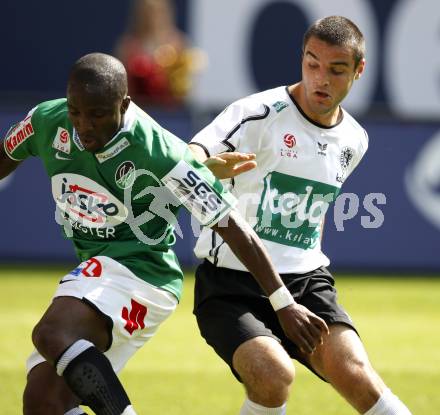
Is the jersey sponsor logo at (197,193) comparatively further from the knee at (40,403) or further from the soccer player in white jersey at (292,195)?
the knee at (40,403)

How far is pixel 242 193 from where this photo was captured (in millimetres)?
6047

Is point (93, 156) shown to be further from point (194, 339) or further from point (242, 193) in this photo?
point (194, 339)

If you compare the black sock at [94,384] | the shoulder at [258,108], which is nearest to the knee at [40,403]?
the black sock at [94,384]

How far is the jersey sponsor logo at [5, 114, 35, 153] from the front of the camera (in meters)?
5.75

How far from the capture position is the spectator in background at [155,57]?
47.6ft

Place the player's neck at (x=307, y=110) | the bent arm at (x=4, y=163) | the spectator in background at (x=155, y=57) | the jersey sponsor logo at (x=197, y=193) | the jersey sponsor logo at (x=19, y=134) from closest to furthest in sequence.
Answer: the jersey sponsor logo at (x=197, y=193) → the jersey sponsor logo at (x=19, y=134) → the bent arm at (x=4, y=163) → the player's neck at (x=307, y=110) → the spectator in background at (x=155, y=57)

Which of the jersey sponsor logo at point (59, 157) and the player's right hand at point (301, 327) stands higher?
the jersey sponsor logo at point (59, 157)

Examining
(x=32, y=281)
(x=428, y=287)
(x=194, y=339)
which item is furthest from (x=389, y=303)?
(x=32, y=281)

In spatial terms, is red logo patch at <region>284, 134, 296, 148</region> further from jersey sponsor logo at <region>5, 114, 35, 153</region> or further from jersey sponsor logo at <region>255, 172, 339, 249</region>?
jersey sponsor logo at <region>5, 114, 35, 153</region>

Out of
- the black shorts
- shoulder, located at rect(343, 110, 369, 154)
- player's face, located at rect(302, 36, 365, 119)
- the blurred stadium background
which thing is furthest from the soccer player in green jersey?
the blurred stadium background

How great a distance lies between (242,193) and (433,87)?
10.9 meters

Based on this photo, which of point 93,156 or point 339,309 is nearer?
point 93,156

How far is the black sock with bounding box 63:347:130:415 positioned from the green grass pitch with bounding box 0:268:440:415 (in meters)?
1.78

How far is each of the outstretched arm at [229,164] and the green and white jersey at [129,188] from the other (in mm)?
155
